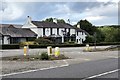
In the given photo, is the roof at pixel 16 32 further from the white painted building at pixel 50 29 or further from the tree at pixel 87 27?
the tree at pixel 87 27

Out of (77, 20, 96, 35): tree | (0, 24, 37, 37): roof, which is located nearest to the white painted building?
(0, 24, 37, 37): roof

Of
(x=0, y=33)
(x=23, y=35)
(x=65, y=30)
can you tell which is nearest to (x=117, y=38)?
(x=65, y=30)

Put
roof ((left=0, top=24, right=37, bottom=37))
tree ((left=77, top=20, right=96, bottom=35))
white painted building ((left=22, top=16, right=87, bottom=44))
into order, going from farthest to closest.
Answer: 1. tree ((left=77, top=20, right=96, bottom=35))
2. white painted building ((left=22, top=16, right=87, bottom=44))
3. roof ((left=0, top=24, right=37, bottom=37))

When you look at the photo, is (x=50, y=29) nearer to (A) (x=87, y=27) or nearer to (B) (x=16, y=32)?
(B) (x=16, y=32)

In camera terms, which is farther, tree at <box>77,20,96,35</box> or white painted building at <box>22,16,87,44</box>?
tree at <box>77,20,96,35</box>

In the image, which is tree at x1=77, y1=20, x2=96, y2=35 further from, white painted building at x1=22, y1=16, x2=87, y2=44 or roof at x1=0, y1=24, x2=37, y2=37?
roof at x1=0, y1=24, x2=37, y2=37

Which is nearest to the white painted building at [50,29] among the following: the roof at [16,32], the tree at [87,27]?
the roof at [16,32]

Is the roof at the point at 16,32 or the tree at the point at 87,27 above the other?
the tree at the point at 87,27

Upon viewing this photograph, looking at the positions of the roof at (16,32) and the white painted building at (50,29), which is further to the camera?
the white painted building at (50,29)

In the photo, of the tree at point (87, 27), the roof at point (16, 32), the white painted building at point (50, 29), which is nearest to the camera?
the roof at point (16, 32)

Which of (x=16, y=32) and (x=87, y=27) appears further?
(x=87, y=27)

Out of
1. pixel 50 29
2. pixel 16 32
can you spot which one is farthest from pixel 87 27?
pixel 16 32

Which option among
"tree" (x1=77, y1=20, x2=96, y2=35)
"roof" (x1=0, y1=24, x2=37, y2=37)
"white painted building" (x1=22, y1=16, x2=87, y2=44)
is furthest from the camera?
"tree" (x1=77, y1=20, x2=96, y2=35)

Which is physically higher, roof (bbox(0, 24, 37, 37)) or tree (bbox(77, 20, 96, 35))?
tree (bbox(77, 20, 96, 35))
